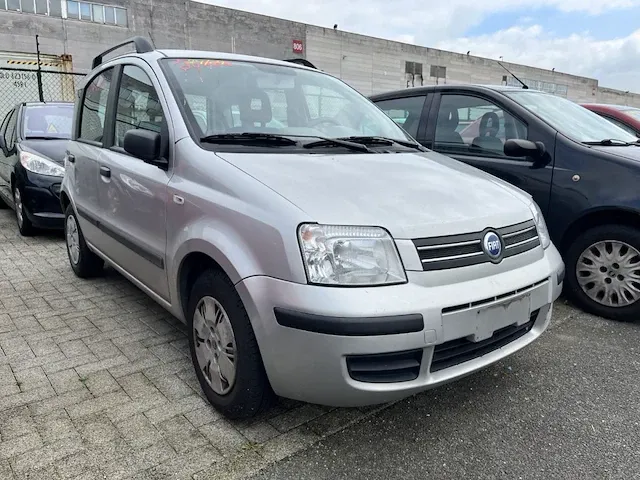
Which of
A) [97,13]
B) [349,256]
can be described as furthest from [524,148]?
[97,13]

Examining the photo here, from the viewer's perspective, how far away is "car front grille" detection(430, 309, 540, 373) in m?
2.07

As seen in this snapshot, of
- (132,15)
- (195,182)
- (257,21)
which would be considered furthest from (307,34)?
(195,182)

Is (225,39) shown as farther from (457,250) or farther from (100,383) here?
(457,250)

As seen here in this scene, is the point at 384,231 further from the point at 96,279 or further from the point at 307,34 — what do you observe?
the point at 307,34

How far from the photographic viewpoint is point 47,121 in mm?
6582

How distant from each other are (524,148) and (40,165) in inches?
205

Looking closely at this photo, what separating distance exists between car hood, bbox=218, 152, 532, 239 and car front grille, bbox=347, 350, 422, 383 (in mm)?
481

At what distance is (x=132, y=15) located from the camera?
24.1 m

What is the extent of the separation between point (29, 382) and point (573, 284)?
3731mm

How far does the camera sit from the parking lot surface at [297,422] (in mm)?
2090

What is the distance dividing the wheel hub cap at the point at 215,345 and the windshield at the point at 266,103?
91 centimetres

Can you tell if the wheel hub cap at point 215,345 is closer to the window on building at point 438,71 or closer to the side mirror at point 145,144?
the side mirror at point 145,144

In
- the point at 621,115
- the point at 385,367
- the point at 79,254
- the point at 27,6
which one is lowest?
the point at 79,254

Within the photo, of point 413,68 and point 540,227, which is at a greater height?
point 413,68
